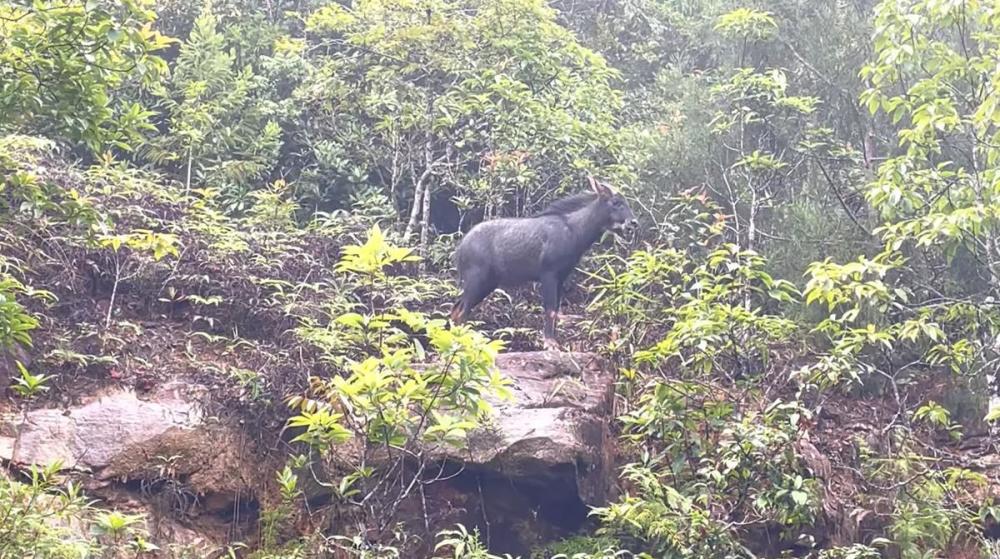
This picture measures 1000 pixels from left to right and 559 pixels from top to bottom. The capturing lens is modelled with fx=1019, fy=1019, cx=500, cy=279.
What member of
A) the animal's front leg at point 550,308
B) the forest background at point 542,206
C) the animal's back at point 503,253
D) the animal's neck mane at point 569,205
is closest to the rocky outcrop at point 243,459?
the forest background at point 542,206

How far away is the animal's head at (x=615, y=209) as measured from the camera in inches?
436

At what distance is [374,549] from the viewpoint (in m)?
7.02

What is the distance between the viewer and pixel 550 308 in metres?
10.6

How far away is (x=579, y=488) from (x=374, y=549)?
8.09 ft

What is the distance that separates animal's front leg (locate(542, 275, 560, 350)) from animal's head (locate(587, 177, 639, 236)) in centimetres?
92

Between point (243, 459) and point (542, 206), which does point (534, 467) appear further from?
point (542, 206)

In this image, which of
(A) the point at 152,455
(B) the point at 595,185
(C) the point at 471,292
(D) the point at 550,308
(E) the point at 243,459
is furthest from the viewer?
(B) the point at 595,185

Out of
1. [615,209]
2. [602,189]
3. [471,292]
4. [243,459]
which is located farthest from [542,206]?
[243,459]

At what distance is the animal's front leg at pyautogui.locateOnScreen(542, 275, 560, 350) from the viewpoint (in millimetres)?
10438

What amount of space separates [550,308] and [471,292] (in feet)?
2.78

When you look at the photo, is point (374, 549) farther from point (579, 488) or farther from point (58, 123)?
point (58, 123)

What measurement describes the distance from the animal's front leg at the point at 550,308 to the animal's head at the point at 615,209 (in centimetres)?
92

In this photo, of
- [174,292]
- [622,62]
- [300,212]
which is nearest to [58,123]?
[174,292]

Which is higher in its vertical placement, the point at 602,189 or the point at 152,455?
the point at 602,189
